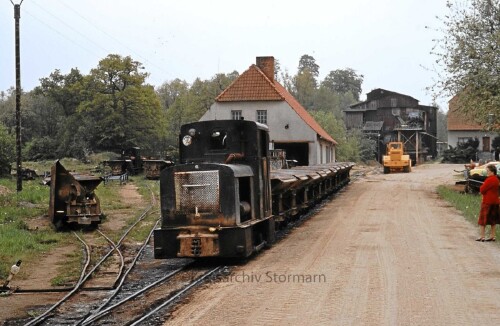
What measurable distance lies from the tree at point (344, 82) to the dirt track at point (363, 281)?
402ft

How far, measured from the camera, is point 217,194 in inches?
512

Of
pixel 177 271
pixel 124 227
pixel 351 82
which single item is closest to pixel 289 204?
pixel 124 227

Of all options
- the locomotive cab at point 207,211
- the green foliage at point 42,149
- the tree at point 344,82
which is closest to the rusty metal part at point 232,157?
the locomotive cab at point 207,211

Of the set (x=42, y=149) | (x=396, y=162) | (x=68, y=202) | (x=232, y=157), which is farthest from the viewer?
(x=42, y=149)

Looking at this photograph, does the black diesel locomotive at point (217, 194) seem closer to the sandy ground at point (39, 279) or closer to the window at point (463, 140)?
the sandy ground at point (39, 279)

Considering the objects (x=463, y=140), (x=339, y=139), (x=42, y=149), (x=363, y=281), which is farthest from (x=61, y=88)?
(x=363, y=281)

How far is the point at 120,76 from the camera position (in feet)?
200

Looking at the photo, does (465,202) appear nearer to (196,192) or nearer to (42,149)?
(196,192)

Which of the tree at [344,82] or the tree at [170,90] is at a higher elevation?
the tree at [344,82]

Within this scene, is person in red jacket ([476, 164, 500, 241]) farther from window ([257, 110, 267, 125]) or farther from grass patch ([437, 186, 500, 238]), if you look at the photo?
window ([257, 110, 267, 125])

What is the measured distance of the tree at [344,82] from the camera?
5497 inches

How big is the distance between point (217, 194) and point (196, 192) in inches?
17.2

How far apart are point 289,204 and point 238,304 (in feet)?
33.7

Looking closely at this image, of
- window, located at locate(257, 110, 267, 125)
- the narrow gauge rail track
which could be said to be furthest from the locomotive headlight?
window, located at locate(257, 110, 267, 125)
